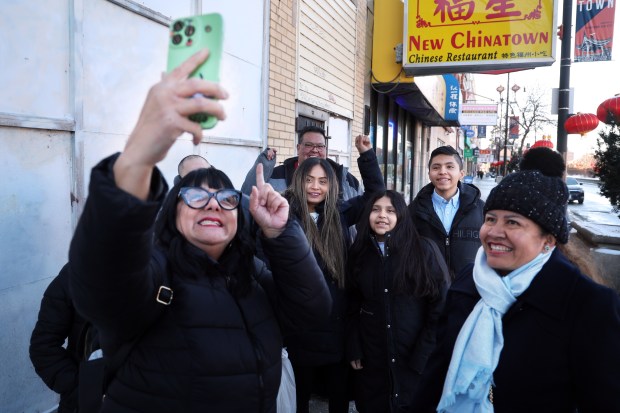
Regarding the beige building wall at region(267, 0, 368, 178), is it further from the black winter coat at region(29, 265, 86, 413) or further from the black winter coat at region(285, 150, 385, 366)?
the black winter coat at region(29, 265, 86, 413)

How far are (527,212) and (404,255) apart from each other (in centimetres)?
115

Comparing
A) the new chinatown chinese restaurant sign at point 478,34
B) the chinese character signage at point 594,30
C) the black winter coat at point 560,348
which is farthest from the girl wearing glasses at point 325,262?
the chinese character signage at point 594,30

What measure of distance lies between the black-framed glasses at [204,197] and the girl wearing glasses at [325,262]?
1268mm

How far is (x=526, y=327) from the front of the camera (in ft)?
5.55

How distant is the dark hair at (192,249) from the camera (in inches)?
65.2

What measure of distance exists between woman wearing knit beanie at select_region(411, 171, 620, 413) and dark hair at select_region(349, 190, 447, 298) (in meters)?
0.78

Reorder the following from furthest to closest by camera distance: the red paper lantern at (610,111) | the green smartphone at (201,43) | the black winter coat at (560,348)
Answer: the red paper lantern at (610,111), the black winter coat at (560,348), the green smartphone at (201,43)

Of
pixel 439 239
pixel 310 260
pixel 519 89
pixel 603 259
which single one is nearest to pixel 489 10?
pixel 603 259

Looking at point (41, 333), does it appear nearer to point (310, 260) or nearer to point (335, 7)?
point (310, 260)

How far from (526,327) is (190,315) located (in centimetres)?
122

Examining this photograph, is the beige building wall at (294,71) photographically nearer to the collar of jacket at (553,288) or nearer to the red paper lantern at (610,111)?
the red paper lantern at (610,111)

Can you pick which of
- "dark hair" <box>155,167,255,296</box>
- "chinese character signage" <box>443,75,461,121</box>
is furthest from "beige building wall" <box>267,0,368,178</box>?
"chinese character signage" <box>443,75,461,121</box>

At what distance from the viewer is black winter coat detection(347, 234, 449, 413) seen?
9.25 ft

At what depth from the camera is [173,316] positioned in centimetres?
156
